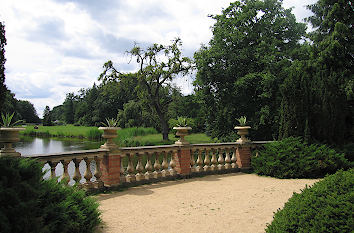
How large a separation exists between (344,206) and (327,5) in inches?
609

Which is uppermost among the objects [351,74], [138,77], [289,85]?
[138,77]

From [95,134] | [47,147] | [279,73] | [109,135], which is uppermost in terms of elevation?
[279,73]

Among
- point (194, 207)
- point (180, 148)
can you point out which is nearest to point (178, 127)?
point (180, 148)

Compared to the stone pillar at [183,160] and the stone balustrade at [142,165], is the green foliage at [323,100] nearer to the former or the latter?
the stone pillar at [183,160]

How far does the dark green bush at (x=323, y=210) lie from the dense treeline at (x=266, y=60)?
29.5 ft

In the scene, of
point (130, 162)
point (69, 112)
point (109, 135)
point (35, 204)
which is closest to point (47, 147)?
point (130, 162)

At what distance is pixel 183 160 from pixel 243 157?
270 cm

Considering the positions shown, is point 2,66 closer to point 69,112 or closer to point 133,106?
point 133,106

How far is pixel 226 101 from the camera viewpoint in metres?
17.9

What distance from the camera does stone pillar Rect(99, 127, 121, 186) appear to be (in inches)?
274

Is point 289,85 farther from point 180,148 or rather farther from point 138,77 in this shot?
point 138,77

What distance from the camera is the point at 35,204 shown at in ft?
9.87

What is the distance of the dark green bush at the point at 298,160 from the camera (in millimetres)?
8750

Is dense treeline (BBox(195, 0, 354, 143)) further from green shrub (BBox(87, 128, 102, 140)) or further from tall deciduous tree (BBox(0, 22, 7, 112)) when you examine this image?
green shrub (BBox(87, 128, 102, 140))
